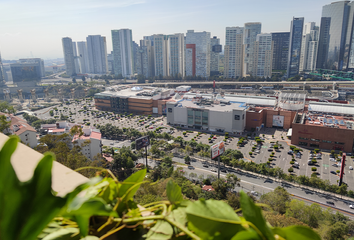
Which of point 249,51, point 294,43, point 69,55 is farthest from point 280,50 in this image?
point 69,55

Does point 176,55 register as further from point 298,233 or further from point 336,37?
point 298,233

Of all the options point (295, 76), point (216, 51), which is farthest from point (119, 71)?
point (295, 76)

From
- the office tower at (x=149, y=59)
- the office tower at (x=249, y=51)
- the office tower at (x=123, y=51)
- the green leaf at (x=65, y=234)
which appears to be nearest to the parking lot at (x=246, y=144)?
the green leaf at (x=65, y=234)

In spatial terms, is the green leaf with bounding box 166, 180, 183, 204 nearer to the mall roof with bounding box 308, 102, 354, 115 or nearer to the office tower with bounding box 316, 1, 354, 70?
the mall roof with bounding box 308, 102, 354, 115

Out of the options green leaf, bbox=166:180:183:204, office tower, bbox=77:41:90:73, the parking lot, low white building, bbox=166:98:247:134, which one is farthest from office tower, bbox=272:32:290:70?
green leaf, bbox=166:180:183:204

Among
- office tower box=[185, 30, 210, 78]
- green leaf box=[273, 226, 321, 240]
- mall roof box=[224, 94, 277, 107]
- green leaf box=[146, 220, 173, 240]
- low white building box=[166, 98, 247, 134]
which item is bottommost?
low white building box=[166, 98, 247, 134]

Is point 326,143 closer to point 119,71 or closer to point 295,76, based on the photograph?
point 295,76
